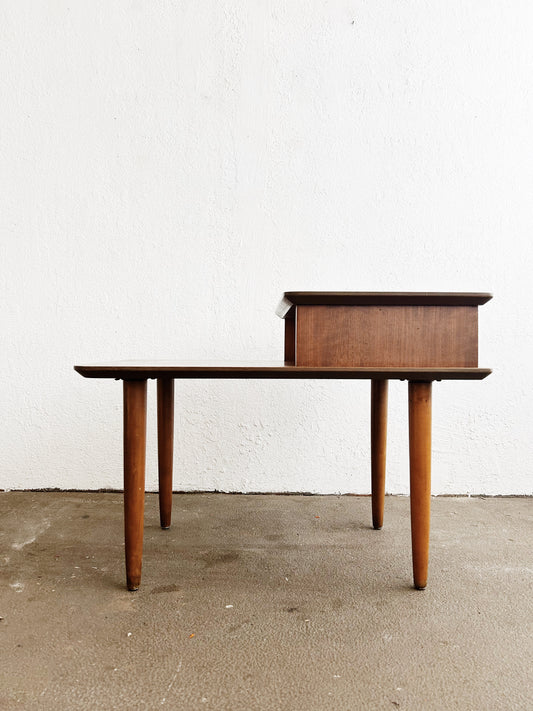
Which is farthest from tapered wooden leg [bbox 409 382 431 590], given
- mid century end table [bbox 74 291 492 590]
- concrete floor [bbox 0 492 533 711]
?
concrete floor [bbox 0 492 533 711]

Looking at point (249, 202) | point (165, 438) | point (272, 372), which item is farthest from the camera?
point (249, 202)

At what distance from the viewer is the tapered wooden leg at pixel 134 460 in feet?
3.47

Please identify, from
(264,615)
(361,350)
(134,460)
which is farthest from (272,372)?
(264,615)

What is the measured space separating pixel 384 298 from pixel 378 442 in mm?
570

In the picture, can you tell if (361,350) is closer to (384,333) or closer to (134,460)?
(384,333)

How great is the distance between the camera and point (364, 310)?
1.02 meters

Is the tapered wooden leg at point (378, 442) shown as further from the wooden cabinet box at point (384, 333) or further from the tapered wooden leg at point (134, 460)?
the tapered wooden leg at point (134, 460)

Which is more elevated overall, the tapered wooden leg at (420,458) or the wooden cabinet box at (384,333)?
the wooden cabinet box at (384,333)

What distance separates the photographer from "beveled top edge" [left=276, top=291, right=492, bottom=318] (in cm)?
98

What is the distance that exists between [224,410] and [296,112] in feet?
3.52

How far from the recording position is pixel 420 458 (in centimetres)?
107

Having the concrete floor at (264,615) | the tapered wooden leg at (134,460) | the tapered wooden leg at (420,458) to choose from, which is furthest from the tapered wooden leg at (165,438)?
the tapered wooden leg at (420,458)

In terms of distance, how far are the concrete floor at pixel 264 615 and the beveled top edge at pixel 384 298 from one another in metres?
0.59

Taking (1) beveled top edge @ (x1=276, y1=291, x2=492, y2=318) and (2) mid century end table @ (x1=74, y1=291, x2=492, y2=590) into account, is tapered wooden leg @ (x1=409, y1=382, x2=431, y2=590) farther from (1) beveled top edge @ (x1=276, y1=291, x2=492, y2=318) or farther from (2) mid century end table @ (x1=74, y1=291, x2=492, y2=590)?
(1) beveled top edge @ (x1=276, y1=291, x2=492, y2=318)
